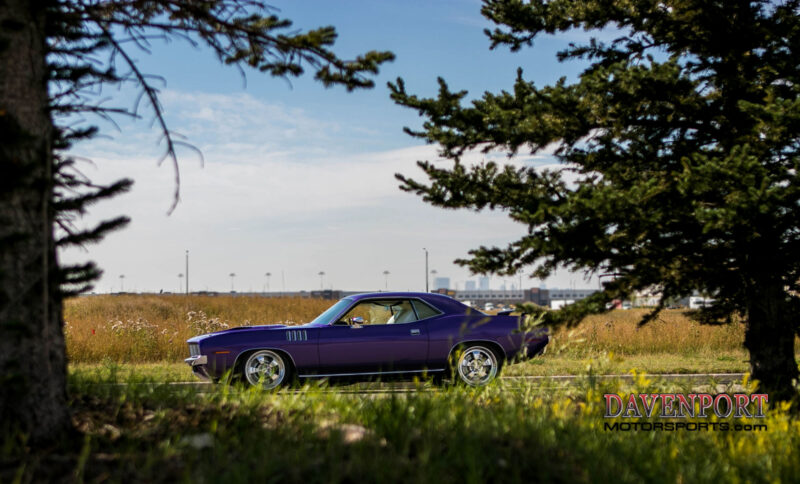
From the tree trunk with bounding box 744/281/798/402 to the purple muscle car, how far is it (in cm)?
285

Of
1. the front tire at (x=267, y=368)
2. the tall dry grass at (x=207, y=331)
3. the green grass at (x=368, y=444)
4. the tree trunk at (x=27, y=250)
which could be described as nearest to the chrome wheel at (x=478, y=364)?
the tall dry grass at (x=207, y=331)

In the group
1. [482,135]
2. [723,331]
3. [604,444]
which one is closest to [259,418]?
[604,444]

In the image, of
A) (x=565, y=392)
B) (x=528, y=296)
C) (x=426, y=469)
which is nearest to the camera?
(x=426, y=469)

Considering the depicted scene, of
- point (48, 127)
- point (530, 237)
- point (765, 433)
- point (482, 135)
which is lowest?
point (765, 433)

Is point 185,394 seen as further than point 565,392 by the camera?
No

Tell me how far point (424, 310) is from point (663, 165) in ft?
13.4

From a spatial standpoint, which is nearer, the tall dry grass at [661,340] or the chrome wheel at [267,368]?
the chrome wheel at [267,368]

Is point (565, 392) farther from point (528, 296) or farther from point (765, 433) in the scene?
point (528, 296)

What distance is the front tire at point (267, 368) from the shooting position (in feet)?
31.2

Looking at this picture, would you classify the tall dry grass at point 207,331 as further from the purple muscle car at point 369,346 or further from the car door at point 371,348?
the car door at point 371,348

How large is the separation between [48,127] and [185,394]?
2.63 metres

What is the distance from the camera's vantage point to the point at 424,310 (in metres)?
10.2

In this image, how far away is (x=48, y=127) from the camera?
4.95 metres

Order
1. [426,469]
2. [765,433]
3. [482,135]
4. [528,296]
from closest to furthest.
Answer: [426,469] → [765,433] → [482,135] → [528,296]
